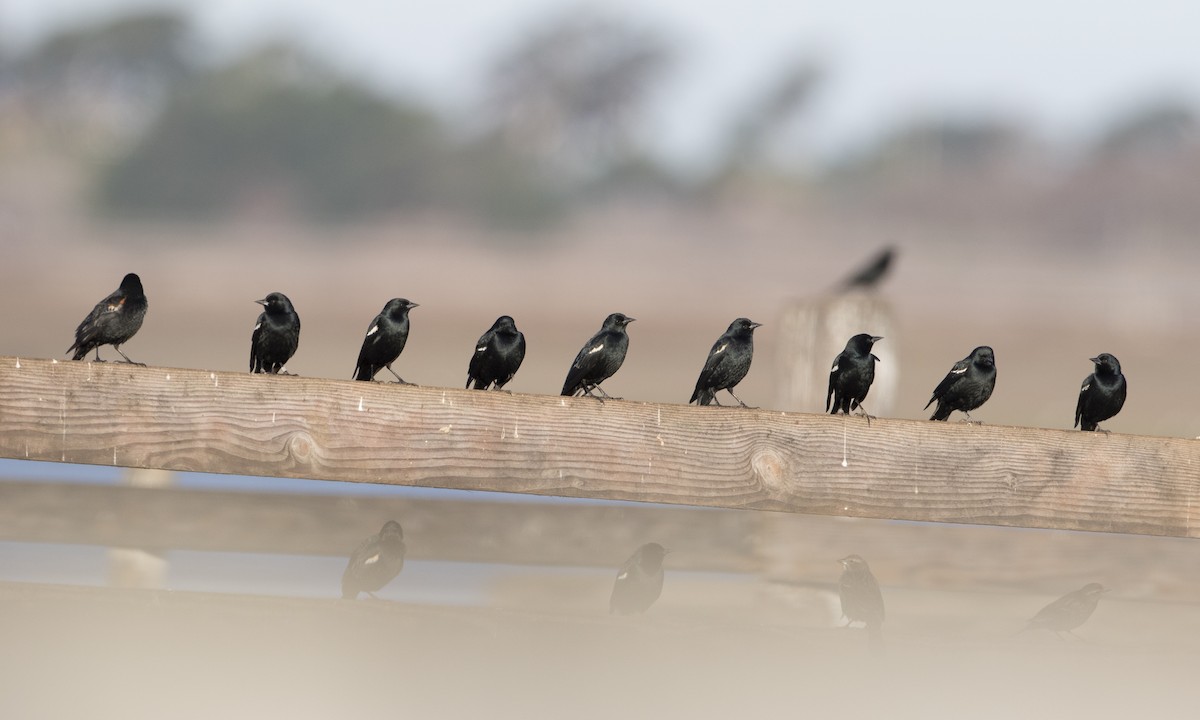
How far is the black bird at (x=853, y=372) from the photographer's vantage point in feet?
19.9

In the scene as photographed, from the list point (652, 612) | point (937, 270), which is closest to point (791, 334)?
point (652, 612)

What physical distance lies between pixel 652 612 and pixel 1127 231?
64.3 metres

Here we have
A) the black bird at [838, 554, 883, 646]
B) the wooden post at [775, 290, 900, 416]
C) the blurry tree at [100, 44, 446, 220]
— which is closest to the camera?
the black bird at [838, 554, 883, 646]

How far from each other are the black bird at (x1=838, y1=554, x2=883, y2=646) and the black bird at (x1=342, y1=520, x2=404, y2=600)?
134cm

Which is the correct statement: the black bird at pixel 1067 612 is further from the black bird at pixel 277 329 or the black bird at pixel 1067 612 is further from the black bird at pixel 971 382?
the black bird at pixel 277 329

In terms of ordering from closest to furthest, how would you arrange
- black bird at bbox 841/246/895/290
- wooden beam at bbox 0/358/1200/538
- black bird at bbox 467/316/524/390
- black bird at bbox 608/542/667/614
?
wooden beam at bbox 0/358/1200/538
black bird at bbox 608/542/667/614
black bird at bbox 467/316/524/390
black bird at bbox 841/246/895/290

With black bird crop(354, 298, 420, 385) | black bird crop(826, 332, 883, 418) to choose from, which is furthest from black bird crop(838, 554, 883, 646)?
black bird crop(354, 298, 420, 385)

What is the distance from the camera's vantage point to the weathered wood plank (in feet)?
18.4

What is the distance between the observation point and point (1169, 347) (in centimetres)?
3662

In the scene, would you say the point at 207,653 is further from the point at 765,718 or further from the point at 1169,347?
the point at 1169,347

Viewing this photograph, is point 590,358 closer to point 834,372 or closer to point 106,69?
point 834,372

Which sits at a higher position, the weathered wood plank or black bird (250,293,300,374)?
black bird (250,293,300,374)

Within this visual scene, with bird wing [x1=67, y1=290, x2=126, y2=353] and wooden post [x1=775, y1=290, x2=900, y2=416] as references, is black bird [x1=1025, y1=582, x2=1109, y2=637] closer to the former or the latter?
wooden post [x1=775, y1=290, x2=900, y2=416]

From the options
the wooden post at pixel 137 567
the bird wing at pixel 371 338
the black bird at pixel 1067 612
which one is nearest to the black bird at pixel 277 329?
the bird wing at pixel 371 338
